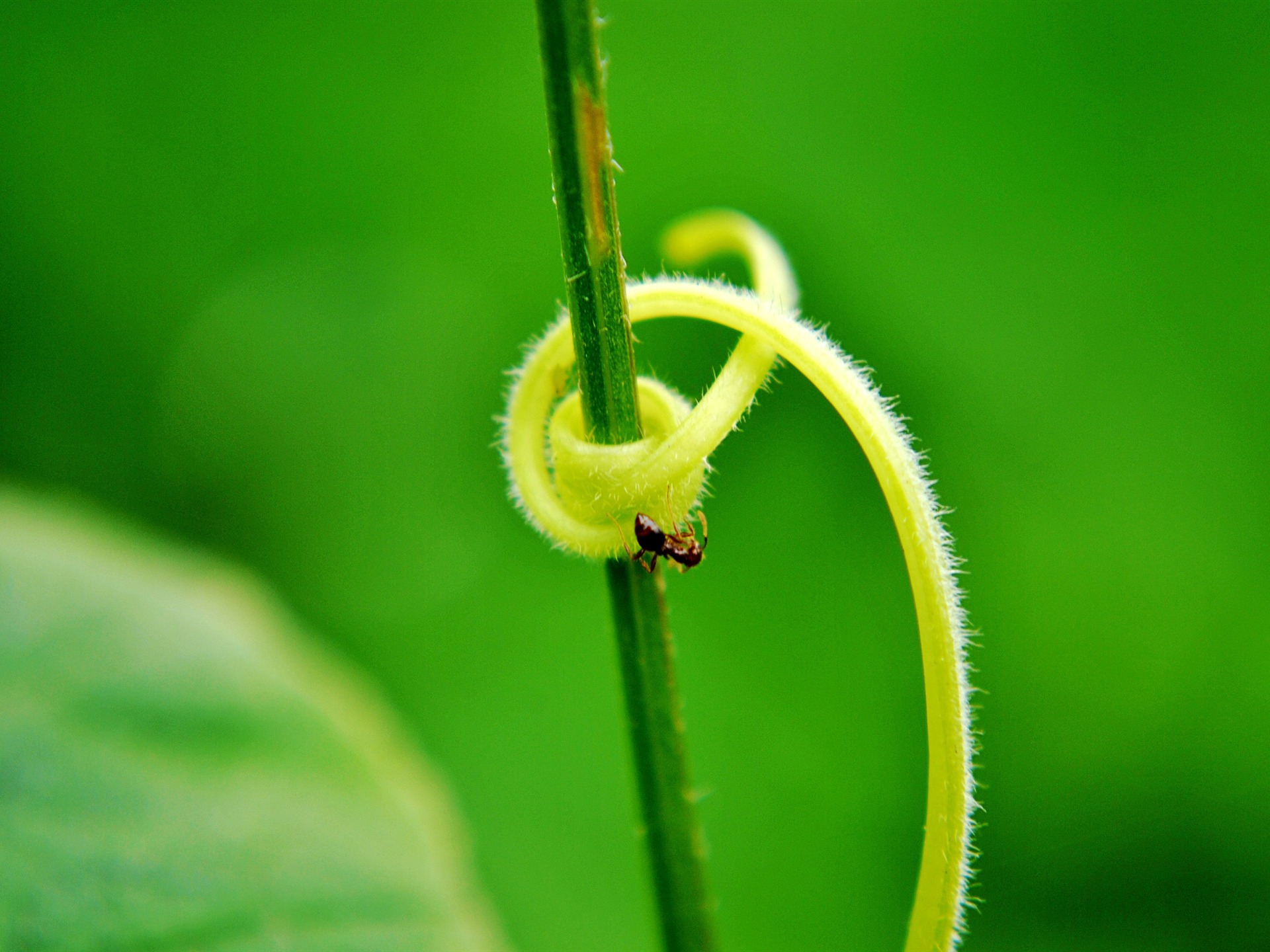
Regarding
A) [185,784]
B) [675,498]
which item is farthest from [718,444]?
[185,784]

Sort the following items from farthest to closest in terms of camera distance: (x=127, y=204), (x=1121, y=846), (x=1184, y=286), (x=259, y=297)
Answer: (x=259, y=297) → (x=127, y=204) → (x=1184, y=286) → (x=1121, y=846)

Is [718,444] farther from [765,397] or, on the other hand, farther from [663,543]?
[765,397]

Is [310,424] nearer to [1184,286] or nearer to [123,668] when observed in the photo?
[123,668]

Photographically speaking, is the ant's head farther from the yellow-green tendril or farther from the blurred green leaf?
the blurred green leaf

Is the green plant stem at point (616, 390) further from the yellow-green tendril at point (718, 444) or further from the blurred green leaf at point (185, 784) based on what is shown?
the blurred green leaf at point (185, 784)

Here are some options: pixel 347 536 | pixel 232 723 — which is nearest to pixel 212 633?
pixel 232 723

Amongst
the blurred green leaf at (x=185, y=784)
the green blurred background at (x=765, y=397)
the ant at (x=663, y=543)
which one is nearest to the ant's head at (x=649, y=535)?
the ant at (x=663, y=543)

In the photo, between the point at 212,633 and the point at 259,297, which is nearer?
the point at 212,633
